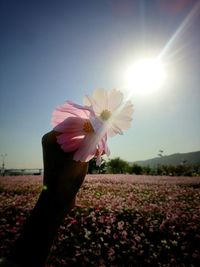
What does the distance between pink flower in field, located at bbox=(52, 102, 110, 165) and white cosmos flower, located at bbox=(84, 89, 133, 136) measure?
23 millimetres

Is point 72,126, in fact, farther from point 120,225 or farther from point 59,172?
point 120,225

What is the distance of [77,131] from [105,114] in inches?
2.7

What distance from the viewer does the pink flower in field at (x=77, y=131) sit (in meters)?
0.56

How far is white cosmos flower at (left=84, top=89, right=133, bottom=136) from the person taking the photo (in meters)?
0.58

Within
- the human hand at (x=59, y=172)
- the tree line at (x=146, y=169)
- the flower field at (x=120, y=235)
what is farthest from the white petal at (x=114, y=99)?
the tree line at (x=146, y=169)

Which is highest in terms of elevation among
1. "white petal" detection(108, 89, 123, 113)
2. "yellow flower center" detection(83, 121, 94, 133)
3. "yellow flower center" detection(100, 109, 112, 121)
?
"white petal" detection(108, 89, 123, 113)

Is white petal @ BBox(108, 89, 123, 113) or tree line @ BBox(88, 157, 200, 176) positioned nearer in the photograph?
white petal @ BBox(108, 89, 123, 113)

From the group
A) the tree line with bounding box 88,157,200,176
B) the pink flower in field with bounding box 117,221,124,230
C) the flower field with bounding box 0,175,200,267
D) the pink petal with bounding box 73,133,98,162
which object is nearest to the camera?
the pink petal with bounding box 73,133,98,162

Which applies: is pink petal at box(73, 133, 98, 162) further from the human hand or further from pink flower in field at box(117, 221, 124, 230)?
pink flower in field at box(117, 221, 124, 230)

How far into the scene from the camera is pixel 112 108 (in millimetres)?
589

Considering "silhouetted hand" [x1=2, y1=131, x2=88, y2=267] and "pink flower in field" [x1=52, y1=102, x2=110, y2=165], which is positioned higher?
"pink flower in field" [x1=52, y1=102, x2=110, y2=165]

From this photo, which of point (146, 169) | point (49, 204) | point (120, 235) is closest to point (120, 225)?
point (120, 235)

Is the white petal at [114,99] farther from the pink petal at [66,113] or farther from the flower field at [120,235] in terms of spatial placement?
the flower field at [120,235]

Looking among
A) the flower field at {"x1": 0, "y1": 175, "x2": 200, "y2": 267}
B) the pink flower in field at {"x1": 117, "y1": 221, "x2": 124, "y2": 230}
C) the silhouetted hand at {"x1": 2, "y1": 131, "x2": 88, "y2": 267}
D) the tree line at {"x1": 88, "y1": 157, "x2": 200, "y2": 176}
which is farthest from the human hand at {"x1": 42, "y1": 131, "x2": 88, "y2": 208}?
the tree line at {"x1": 88, "y1": 157, "x2": 200, "y2": 176}
